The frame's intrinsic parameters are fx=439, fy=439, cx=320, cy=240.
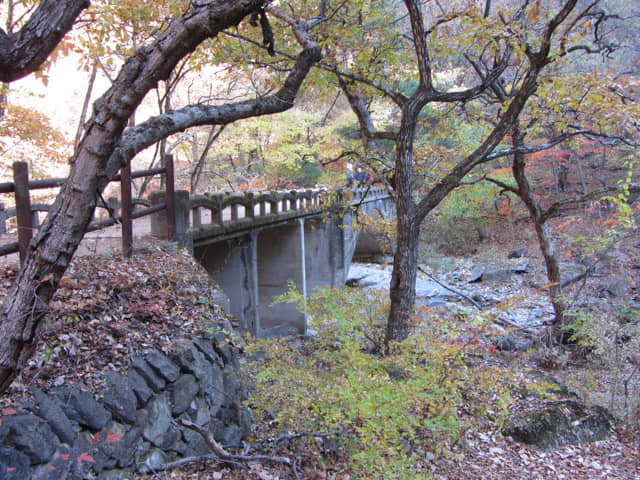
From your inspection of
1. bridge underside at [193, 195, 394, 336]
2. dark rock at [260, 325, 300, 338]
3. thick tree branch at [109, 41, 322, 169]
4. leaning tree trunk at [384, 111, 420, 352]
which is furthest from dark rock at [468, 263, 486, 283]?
thick tree branch at [109, 41, 322, 169]

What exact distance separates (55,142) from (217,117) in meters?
10.1

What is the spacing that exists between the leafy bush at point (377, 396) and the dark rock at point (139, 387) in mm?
1308

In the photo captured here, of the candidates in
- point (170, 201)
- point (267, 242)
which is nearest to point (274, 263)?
point (267, 242)

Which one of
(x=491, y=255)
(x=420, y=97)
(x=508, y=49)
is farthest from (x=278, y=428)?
(x=491, y=255)

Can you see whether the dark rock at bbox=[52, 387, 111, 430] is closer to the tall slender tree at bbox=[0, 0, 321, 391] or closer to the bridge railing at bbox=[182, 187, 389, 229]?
the tall slender tree at bbox=[0, 0, 321, 391]

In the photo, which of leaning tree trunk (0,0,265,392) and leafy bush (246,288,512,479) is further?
leafy bush (246,288,512,479)

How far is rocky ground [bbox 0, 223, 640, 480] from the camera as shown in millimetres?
4004

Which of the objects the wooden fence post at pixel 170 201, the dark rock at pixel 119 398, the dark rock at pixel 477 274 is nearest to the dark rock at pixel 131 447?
the dark rock at pixel 119 398

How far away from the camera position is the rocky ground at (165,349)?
4004 mm

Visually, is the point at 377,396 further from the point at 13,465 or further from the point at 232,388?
the point at 13,465

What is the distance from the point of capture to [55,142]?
1122cm

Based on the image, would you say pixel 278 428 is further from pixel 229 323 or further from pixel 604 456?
pixel 604 456

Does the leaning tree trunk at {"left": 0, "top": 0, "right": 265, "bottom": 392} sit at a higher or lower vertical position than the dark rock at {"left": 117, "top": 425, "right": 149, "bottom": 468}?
higher

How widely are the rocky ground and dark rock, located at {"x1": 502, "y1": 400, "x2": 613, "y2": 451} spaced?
117 millimetres
